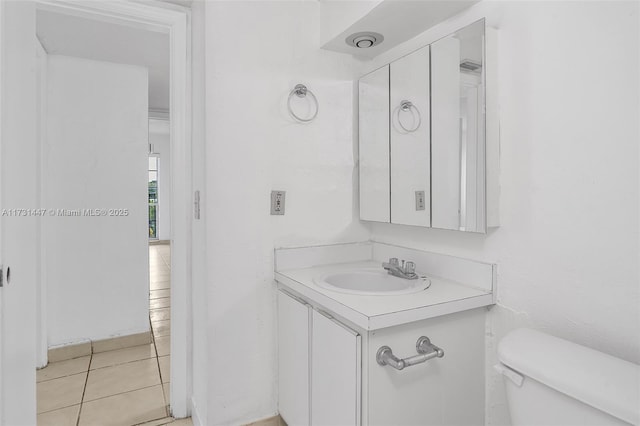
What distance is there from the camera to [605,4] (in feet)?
3.27

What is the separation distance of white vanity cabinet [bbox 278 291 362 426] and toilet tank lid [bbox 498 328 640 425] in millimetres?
445

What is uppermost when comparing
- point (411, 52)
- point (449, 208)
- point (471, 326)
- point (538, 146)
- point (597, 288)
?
point (411, 52)

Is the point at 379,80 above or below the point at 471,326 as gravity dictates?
above

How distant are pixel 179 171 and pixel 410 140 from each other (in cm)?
110

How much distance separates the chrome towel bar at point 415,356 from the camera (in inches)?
41.6

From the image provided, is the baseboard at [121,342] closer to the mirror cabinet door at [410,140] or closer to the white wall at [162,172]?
the mirror cabinet door at [410,140]

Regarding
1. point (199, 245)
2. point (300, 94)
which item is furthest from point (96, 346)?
point (300, 94)

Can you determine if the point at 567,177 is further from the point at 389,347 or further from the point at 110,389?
the point at 110,389

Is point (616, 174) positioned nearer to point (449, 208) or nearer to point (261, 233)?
point (449, 208)

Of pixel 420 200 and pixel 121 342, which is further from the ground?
pixel 420 200

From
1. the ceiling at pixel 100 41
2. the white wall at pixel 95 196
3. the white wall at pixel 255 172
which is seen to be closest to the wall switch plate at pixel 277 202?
the white wall at pixel 255 172

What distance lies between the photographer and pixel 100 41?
2.19 meters

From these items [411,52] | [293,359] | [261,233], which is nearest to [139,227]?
[261,233]

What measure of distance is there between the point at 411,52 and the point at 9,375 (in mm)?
1934
